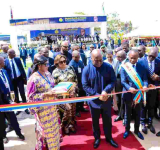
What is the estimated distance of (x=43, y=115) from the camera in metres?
2.72

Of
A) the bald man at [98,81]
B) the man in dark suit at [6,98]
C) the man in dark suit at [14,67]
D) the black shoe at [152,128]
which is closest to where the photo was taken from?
the bald man at [98,81]

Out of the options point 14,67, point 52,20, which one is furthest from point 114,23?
point 14,67

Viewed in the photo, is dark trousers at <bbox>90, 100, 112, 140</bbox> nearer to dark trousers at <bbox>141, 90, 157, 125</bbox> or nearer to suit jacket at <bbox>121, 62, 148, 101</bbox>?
suit jacket at <bbox>121, 62, 148, 101</bbox>

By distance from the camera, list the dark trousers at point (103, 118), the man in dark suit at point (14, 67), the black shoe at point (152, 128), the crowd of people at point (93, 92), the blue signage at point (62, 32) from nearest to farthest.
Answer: the crowd of people at point (93, 92) < the dark trousers at point (103, 118) < the black shoe at point (152, 128) < the man in dark suit at point (14, 67) < the blue signage at point (62, 32)

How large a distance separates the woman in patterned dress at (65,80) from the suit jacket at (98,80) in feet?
2.13

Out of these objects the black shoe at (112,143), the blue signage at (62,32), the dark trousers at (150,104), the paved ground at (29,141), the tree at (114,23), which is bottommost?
the paved ground at (29,141)

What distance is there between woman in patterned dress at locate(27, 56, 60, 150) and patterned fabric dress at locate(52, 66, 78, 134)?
618 millimetres

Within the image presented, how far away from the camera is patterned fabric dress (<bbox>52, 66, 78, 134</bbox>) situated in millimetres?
3555

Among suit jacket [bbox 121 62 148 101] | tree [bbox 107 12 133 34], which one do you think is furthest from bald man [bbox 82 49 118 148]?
tree [bbox 107 12 133 34]

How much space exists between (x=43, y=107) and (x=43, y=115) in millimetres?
133

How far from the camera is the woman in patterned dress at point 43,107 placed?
8.50 feet

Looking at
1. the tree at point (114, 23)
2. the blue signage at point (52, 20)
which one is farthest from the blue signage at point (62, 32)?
the tree at point (114, 23)

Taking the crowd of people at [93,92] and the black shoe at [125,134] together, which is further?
the black shoe at [125,134]

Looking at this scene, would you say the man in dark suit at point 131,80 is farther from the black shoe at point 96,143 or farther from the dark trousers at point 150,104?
the black shoe at point 96,143
